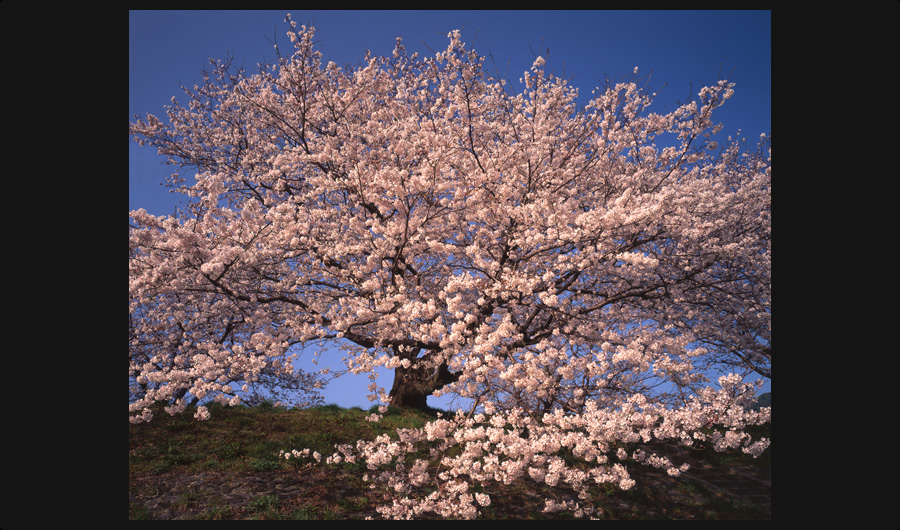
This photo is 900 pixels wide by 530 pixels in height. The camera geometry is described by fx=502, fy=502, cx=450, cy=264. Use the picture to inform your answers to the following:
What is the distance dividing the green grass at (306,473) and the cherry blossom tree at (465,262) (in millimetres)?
536

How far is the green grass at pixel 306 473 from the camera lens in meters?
7.30

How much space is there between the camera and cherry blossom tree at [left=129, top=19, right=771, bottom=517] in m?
6.88

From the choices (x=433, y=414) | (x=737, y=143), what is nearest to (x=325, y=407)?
(x=433, y=414)

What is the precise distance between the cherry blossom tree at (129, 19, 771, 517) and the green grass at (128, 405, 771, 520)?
0.54 metres

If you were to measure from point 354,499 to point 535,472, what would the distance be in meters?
2.92

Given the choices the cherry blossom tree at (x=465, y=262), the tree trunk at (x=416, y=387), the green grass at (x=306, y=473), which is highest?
the cherry blossom tree at (x=465, y=262)

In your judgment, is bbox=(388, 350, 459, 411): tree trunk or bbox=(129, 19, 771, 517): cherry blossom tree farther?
bbox=(388, 350, 459, 411): tree trunk

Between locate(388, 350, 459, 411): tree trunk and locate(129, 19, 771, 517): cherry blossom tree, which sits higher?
locate(129, 19, 771, 517): cherry blossom tree

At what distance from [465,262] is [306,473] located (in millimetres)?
4950

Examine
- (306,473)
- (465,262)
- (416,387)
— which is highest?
(465,262)

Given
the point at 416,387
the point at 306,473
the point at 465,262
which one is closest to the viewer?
the point at 306,473

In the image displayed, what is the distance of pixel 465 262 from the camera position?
10.5 meters

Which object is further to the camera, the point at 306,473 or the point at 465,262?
the point at 465,262

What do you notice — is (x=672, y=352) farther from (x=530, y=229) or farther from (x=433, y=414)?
(x=433, y=414)
